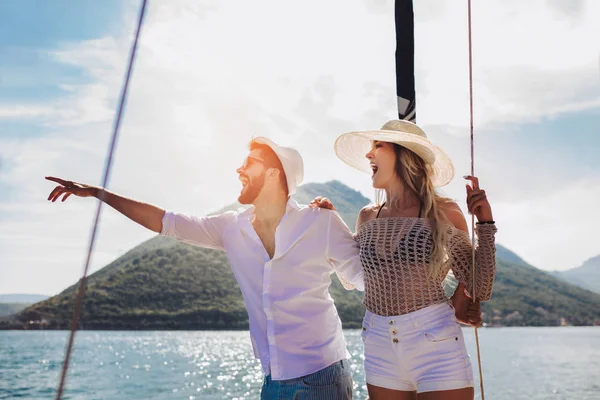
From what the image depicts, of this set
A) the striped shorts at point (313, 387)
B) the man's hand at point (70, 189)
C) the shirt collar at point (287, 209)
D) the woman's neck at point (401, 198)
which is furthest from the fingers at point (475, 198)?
the man's hand at point (70, 189)

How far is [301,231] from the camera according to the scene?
105 inches

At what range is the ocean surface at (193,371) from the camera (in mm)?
36812

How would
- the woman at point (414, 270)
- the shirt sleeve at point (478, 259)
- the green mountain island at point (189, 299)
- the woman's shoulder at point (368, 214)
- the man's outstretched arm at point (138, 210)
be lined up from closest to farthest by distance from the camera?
the woman at point (414, 270) → the shirt sleeve at point (478, 259) → the man's outstretched arm at point (138, 210) → the woman's shoulder at point (368, 214) → the green mountain island at point (189, 299)

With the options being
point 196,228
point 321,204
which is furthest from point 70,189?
point 321,204

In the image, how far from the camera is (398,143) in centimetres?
289

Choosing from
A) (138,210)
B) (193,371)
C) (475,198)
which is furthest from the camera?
(193,371)

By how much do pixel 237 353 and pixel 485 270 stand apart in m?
63.2

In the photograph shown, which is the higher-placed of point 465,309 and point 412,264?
point 412,264

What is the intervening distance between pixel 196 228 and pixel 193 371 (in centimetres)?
4616

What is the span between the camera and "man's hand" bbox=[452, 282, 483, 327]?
8.45 feet

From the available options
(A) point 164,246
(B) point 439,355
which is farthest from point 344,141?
(A) point 164,246

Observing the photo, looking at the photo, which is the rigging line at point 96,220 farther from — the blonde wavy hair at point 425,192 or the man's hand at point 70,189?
the blonde wavy hair at point 425,192

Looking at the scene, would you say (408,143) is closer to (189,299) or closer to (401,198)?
(401,198)

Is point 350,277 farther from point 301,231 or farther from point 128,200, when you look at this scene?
point 128,200
